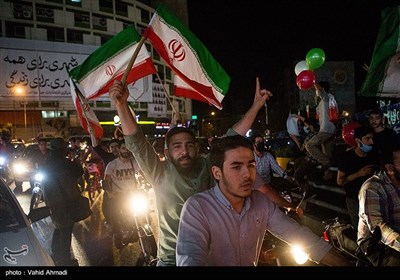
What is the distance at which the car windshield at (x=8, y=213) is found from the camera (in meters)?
3.69

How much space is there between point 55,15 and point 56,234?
57.8m

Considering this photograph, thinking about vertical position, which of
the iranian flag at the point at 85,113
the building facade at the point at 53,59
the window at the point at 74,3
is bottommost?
the iranian flag at the point at 85,113

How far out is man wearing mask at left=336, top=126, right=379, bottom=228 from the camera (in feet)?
17.5

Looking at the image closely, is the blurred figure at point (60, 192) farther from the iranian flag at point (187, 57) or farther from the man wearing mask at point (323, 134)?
the man wearing mask at point (323, 134)

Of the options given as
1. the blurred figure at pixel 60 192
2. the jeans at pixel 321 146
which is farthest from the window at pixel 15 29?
the jeans at pixel 321 146

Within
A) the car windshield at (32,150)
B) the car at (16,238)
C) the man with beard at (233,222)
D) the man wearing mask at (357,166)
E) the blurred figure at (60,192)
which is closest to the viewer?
the man with beard at (233,222)

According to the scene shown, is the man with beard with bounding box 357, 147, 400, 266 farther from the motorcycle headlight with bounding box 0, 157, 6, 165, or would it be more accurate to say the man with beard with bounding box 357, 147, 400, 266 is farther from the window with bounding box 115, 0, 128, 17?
the window with bounding box 115, 0, 128, 17

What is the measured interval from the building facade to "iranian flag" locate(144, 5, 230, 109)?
2644 cm

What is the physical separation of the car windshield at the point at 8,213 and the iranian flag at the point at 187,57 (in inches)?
117

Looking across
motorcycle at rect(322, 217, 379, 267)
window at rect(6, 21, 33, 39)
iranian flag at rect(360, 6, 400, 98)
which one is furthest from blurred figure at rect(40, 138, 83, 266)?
window at rect(6, 21, 33, 39)

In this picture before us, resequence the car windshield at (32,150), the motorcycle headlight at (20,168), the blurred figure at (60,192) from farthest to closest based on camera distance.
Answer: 1. the motorcycle headlight at (20,168)
2. the car windshield at (32,150)
3. the blurred figure at (60,192)

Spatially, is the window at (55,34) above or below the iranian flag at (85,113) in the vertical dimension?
above
